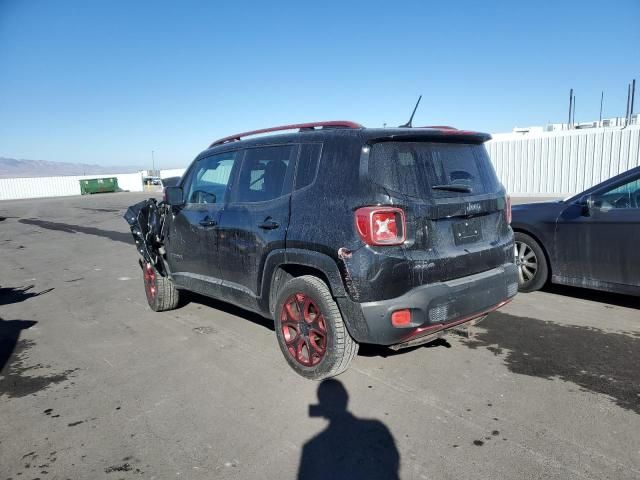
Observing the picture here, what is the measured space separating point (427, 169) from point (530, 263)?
9.98 ft

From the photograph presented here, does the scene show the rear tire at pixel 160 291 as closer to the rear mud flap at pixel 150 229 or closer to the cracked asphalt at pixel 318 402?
the rear mud flap at pixel 150 229

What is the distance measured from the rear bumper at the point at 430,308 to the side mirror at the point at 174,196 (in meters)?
2.63

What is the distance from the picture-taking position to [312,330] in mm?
3539

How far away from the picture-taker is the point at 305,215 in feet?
11.3

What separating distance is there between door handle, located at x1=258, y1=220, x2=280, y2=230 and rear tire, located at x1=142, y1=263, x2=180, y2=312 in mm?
2111

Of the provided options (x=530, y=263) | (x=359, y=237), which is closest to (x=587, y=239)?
(x=530, y=263)

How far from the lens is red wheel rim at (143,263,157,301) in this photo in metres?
5.63

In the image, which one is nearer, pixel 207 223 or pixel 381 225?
pixel 381 225

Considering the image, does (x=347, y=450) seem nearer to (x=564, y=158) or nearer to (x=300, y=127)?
(x=300, y=127)

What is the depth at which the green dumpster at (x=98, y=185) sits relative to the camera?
190 ft

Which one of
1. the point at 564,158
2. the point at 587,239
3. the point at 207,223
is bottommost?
the point at 587,239

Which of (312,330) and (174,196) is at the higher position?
(174,196)

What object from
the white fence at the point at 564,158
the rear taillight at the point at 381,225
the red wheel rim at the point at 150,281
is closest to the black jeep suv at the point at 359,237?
the rear taillight at the point at 381,225

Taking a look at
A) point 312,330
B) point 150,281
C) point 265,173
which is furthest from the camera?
point 150,281
